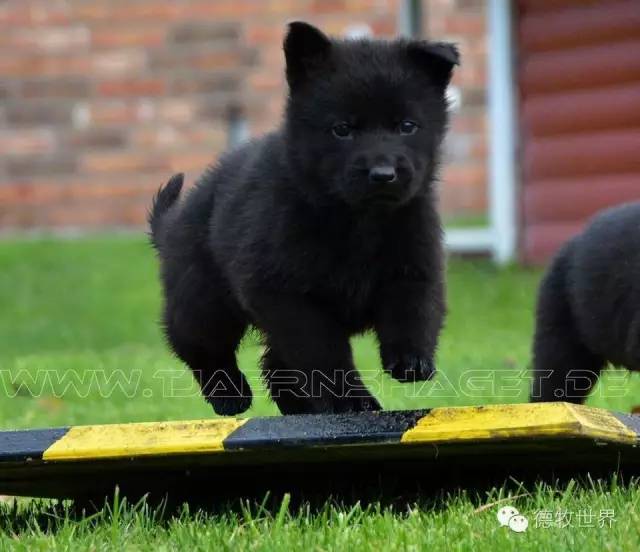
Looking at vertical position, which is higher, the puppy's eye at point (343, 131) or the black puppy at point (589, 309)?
the puppy's eye at point (343, 131)

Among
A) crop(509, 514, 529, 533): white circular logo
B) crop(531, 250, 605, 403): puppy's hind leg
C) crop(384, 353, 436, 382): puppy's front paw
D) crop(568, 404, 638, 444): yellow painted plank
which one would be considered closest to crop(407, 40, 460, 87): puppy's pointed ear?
crop(384, 353, 436, 382): puppy's front paw

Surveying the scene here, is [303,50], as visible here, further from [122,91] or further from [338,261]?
[122,91]

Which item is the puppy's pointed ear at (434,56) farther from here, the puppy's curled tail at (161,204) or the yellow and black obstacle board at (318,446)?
the puppy's curled tail at (161,204)

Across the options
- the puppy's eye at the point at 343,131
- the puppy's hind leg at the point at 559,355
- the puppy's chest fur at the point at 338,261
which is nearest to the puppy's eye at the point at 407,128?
the puppy's eye at the point at 343,131

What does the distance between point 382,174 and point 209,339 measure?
3.38 ft

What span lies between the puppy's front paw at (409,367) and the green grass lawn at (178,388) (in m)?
0.36

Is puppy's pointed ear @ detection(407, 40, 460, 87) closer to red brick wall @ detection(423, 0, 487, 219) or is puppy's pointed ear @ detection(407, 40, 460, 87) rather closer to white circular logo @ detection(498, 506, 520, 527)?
white circular logo @ detection(498, 506, 520, 527)

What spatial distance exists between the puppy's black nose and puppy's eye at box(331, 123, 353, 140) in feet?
0.55

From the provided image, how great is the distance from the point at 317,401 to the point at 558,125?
6.77 m

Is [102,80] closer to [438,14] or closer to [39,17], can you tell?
[39,17]

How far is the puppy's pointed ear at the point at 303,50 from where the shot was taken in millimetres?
3559

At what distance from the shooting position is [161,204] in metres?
4.40

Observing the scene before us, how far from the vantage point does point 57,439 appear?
3.03 metres

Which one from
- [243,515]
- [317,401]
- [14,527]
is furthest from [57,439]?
[317,401]
